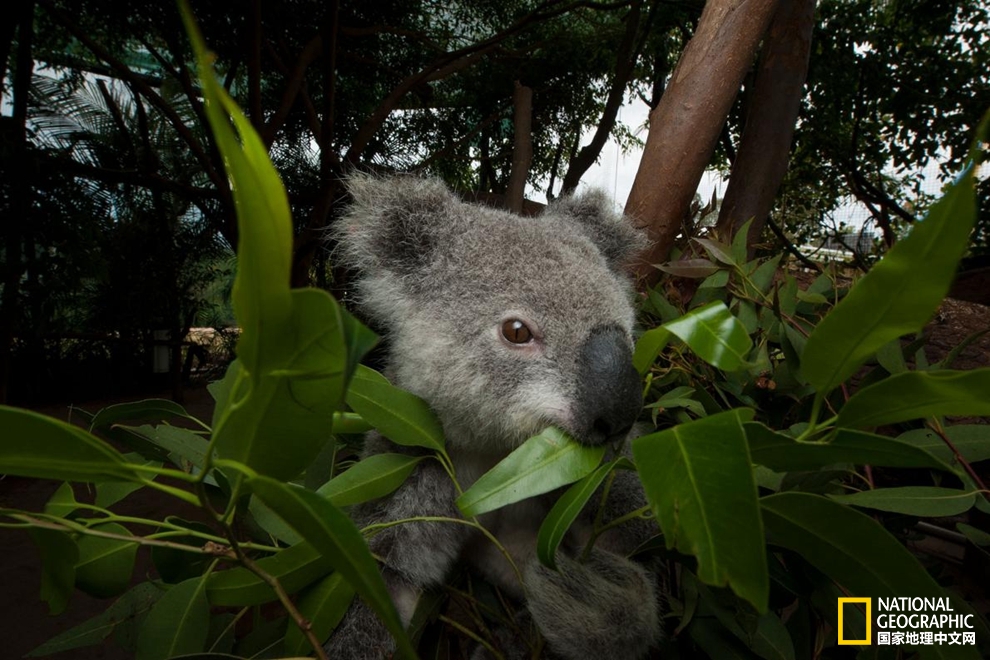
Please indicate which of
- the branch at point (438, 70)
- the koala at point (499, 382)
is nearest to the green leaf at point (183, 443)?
the koala at point (499, 382)

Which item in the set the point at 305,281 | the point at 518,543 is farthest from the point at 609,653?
the point at 305,281

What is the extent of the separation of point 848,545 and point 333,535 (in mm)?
382

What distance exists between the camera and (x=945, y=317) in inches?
50.2

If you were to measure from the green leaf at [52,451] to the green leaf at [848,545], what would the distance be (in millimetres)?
456

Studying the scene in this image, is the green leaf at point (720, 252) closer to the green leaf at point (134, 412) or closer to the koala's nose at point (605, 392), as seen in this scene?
the koala's nose at point (605, 392)

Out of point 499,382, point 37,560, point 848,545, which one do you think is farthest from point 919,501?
point 37,560

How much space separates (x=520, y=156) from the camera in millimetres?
1715

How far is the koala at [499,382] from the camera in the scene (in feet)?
2.32

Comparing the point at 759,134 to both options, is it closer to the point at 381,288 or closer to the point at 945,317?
the point at 945,317

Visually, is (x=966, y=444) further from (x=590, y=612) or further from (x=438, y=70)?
(x=438, y=70)

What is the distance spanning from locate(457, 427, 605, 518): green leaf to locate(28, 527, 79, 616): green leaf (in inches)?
12.8

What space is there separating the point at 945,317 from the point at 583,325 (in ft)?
3.44

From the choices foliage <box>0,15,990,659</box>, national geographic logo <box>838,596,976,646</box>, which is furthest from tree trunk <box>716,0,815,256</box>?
national geographic logo <box>838,596,976,646</box>

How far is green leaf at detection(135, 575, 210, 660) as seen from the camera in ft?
1.94
